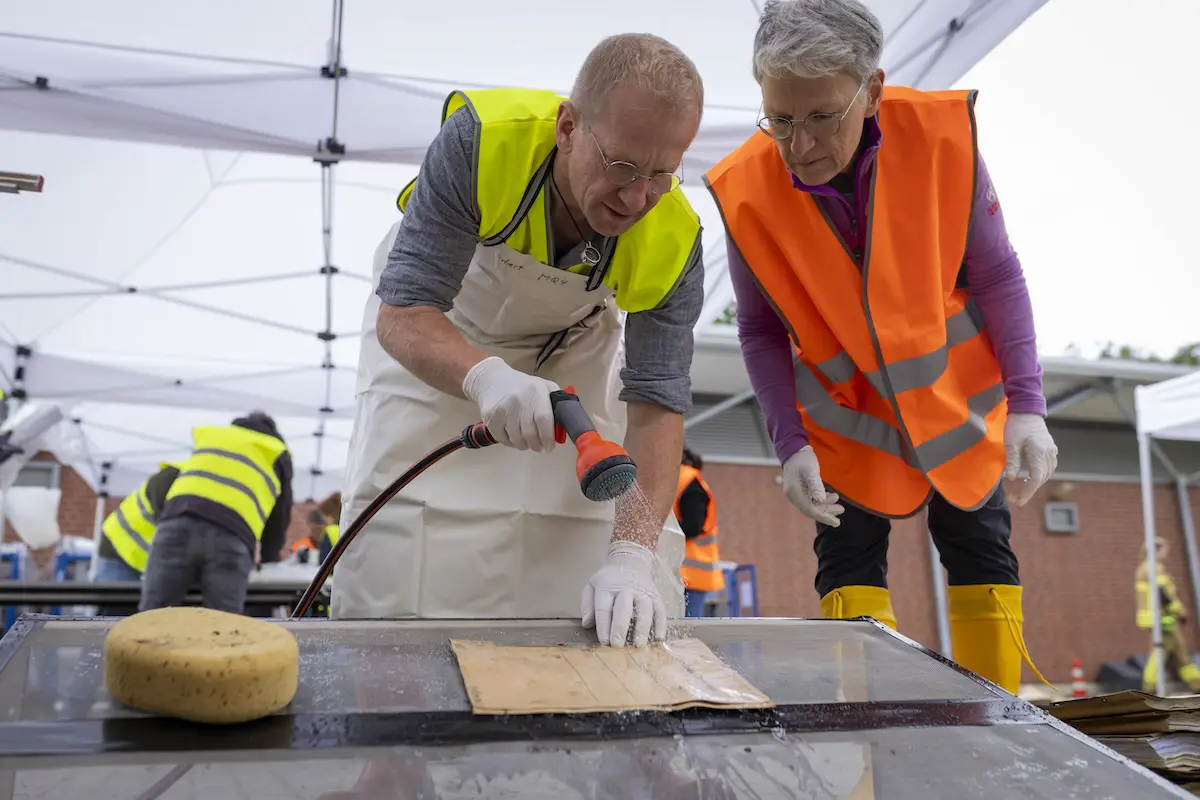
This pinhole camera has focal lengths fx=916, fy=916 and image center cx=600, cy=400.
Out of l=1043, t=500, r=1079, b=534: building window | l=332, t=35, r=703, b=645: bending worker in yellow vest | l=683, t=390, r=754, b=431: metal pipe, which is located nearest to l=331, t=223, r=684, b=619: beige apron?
l=332, t=35, r=703, b=645: bending worker in yellow vest

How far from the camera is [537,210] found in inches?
66.2

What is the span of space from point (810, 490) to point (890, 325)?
1.19ft

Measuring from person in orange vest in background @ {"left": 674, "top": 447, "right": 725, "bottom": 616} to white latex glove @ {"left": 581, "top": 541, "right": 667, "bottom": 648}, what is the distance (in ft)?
10.4

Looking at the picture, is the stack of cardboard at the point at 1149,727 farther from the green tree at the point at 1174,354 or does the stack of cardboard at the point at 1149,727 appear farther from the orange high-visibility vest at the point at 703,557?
the green tree at the point at 1174,354

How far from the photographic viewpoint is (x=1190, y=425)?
17.2 ft

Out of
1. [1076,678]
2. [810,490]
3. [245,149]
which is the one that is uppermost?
[245,149]

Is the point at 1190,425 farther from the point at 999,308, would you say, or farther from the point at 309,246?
the point at 309,246

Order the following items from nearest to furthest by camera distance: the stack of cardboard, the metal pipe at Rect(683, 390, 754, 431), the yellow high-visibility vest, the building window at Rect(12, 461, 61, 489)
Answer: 1. the stack of cardboard
2. the yellow high-visibility vest
3. the metal pipe at Rect(683, 390, 754, 431)
4. the building window at Rect(12, 461, 61, 489)

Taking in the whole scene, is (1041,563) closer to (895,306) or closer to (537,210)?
(895,306)

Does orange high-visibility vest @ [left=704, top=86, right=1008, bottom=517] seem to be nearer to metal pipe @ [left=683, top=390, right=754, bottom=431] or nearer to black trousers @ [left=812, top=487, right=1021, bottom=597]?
black trousers @ [left=812, top=487, right=1021, bottom=597]

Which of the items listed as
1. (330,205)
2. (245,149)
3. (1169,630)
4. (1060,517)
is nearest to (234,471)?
(245,149)

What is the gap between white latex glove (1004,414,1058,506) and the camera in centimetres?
183

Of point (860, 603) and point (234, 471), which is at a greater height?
point (234, 471)

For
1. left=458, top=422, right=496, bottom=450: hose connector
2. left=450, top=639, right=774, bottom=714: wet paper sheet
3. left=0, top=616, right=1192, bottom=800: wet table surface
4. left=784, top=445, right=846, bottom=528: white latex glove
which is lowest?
left=0, top=616, right=1192, bottom=800: wet table surface
